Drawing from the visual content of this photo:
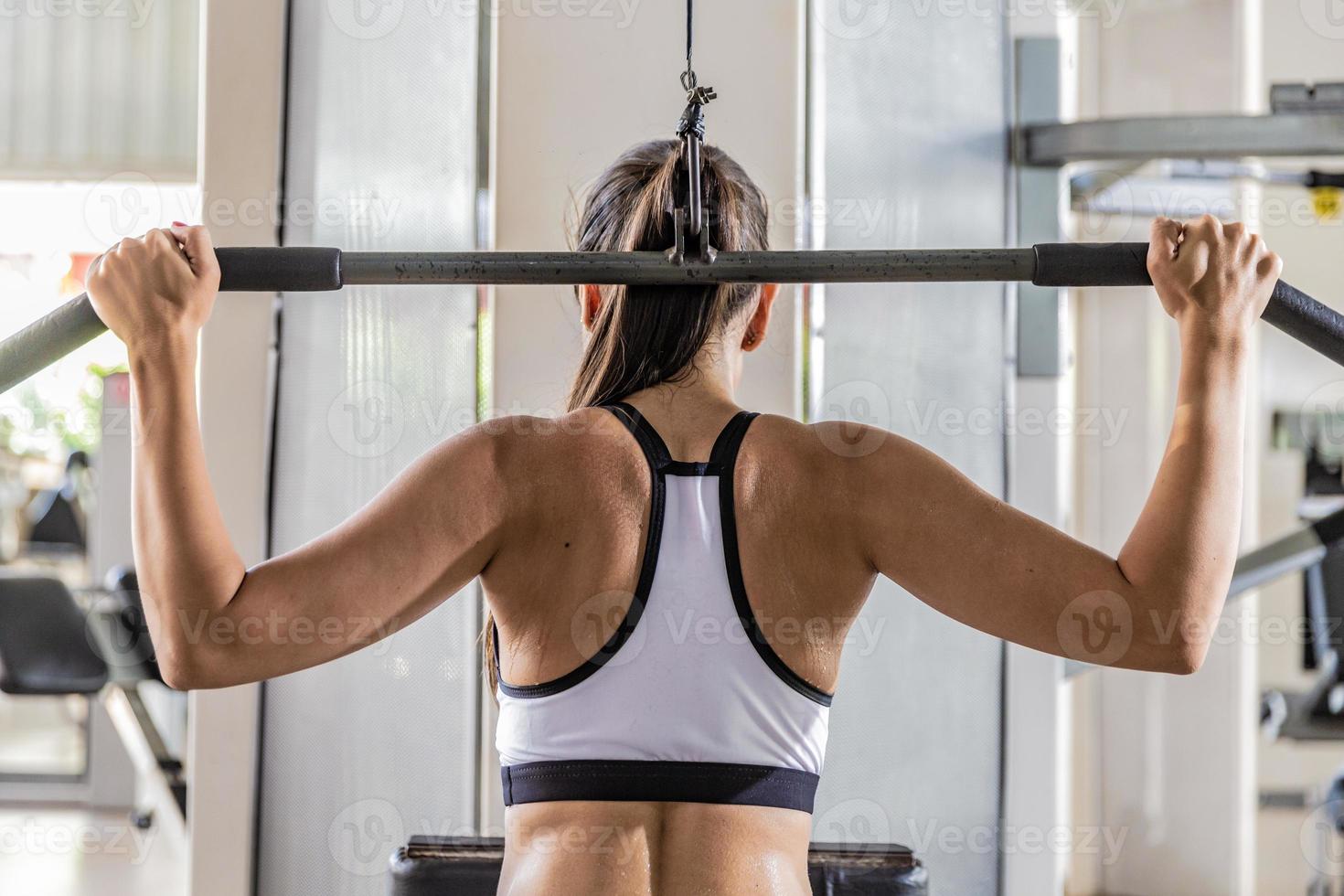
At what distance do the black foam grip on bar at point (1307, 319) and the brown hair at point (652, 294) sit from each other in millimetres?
551

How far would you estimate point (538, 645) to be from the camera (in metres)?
1.09

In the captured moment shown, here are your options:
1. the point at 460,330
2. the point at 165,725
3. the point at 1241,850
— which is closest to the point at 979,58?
the point at 460,330

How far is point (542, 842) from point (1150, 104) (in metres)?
3.56

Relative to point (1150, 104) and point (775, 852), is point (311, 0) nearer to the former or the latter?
point (775, 852)

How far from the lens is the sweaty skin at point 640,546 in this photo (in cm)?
102

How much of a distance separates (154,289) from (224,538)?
24 cm

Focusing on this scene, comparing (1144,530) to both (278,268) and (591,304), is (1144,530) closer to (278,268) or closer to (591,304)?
(591,304)
